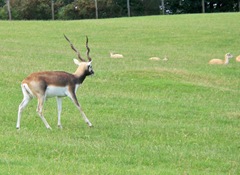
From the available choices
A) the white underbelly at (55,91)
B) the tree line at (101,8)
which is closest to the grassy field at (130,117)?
the white underbelly at (55,91)

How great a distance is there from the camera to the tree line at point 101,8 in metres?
62.9

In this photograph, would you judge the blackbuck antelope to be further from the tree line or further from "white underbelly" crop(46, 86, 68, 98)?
the tree line

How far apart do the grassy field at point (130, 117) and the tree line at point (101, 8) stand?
28428 mm

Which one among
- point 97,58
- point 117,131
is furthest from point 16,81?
point 97,58

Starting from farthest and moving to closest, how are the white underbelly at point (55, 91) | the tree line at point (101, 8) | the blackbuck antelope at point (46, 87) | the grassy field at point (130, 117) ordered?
the tree line at point (101, 8) < the white underbelly at point (55, 91) < the blackbuck antelope at point (46, 87) < the grassy field at point (130, 117)

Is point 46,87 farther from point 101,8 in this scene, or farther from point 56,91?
point 101,8

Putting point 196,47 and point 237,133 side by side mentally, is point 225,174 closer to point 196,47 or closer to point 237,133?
point 237,133

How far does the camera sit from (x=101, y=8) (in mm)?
65250

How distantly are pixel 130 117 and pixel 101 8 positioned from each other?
50.7 meters

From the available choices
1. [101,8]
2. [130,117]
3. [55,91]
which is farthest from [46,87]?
[101,8]

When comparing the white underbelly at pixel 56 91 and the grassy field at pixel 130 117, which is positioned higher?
the white underbelly at pixel 56 91

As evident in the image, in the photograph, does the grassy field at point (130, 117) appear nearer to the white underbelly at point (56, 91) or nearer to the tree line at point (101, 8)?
the white underbelly at point (56, 91)

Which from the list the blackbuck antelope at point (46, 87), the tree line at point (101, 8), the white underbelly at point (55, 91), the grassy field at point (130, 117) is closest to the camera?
the grassy field at point (130, 117)

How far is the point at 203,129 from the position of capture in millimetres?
14016
